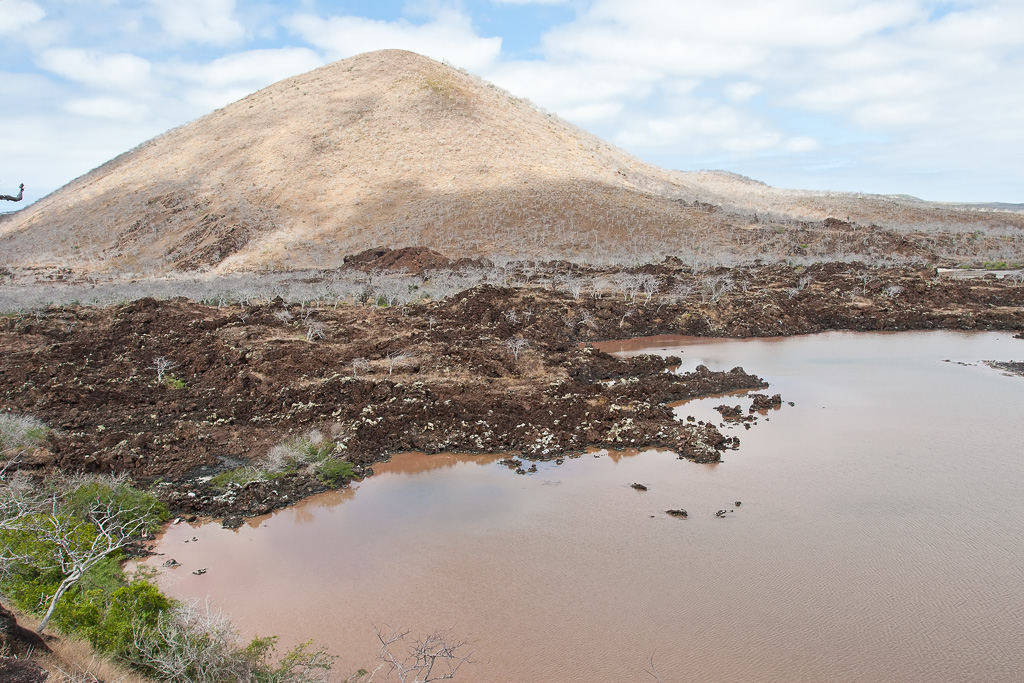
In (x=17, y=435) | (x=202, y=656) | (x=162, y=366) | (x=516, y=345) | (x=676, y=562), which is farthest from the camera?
(x=516, y=345)

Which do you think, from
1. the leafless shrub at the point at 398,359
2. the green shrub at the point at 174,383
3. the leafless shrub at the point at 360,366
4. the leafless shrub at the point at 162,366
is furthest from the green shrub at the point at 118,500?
the leafless shrub at the point at 398,359

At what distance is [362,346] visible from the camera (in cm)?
1534

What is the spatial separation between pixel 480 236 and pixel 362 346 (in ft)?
74.6

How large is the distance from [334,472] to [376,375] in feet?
14.0

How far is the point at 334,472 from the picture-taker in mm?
9297

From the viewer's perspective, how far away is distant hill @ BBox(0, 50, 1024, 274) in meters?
37.2

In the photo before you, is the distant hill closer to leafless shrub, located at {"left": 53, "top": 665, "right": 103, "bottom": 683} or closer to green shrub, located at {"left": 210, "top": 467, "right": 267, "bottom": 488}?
green shrub, located at {"left": 210, "top": 467, "right": 267, "bottom": 488}

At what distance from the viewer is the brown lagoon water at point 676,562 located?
5668 mm

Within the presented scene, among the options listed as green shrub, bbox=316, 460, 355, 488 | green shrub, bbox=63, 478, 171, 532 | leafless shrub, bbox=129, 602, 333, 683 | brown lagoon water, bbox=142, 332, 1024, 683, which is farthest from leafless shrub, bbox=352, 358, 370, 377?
leafless shrub, bbox=129, 602, 333, 683

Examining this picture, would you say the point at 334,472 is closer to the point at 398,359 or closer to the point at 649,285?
the point at 398,359

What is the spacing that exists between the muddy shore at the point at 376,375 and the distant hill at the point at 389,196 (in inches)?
498

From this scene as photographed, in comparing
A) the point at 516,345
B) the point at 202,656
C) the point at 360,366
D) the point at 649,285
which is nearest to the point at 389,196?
the point at 649,285

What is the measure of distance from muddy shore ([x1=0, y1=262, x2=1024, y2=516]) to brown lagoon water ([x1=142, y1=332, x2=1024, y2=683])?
82cm

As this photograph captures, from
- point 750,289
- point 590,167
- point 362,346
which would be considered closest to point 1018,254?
point 750,289
